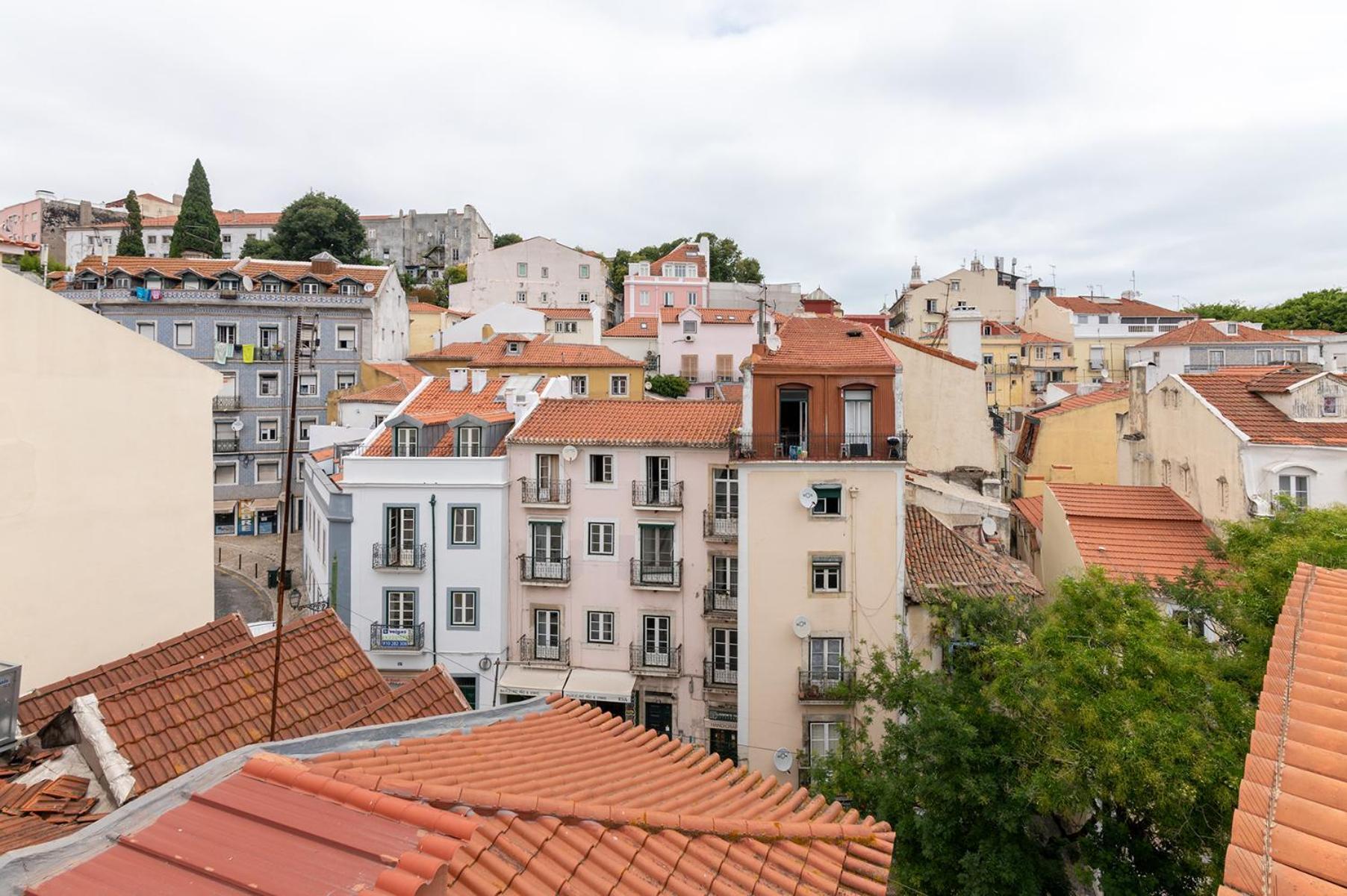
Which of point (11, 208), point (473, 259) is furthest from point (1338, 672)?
point (11, 208)

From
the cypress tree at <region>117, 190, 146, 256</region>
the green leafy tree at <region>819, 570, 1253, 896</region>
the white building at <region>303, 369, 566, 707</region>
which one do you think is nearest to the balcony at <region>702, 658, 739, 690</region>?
the white building at <region>303, 369, 566, 707</region>

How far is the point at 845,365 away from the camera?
19.7 m

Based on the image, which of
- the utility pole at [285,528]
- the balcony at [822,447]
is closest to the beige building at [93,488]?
the utility pole at [285,528]

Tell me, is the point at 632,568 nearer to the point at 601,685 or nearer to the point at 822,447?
the point at 601,685

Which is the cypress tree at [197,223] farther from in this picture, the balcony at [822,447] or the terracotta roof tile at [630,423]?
the balcony at [822,447]

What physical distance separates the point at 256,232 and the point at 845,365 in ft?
298

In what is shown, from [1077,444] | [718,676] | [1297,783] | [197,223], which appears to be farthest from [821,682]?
[197,223]

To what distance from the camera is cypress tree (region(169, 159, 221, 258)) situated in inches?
2766

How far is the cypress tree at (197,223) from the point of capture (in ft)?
230

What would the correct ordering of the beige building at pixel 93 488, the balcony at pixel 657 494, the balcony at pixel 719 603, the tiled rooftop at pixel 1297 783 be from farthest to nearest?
the balcony at pixel 657 494 → the balcony at pixel 719 603 → the beige building at pixel 93 488 → the tiled rooftop at pixel 1297 783

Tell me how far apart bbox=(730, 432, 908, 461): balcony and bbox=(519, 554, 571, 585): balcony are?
692 cm

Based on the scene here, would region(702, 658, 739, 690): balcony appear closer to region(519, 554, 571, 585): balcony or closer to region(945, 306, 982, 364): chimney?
region(519, 554, 571, 585): balcony

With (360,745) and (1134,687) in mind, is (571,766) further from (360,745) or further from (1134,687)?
(1134,687)

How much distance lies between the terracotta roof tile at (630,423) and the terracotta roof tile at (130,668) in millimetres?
14190
